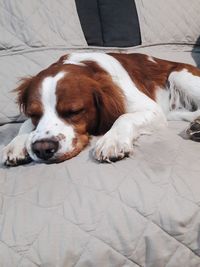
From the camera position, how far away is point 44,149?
5.91 feet

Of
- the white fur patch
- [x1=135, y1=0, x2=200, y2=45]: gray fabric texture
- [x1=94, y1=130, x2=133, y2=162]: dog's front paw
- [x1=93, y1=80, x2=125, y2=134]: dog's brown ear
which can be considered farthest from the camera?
[x1=135, y1=0, x2=200, y2=45]: gray fabric texture

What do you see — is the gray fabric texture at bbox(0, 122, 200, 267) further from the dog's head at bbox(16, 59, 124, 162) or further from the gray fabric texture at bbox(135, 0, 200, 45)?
the gray fabric texture at bbox(135, 0, 200, 45)

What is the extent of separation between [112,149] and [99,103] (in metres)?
0.43

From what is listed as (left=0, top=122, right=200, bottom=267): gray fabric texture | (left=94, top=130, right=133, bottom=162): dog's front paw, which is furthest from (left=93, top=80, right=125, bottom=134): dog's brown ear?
(left=0, top=122, right=200, bottom=267): gray fabric texture

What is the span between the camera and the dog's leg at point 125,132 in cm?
174

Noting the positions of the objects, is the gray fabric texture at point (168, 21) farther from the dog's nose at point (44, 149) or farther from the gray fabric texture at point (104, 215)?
the gray fabric texture at point (104, 215)

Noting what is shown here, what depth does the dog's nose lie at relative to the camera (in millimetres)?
1803

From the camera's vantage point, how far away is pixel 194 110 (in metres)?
2.55

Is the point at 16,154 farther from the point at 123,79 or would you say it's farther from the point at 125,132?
→ the point at 123,79

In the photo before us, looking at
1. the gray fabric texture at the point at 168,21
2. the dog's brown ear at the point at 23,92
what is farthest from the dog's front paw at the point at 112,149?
the gray fabric texture at the point at 168,21

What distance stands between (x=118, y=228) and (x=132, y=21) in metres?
1.88

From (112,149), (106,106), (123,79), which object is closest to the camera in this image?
(112,149)

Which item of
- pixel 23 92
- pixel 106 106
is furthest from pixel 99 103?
pixel 23 92

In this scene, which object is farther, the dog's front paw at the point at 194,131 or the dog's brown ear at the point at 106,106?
the dog's brown ear at the point at 106,106
